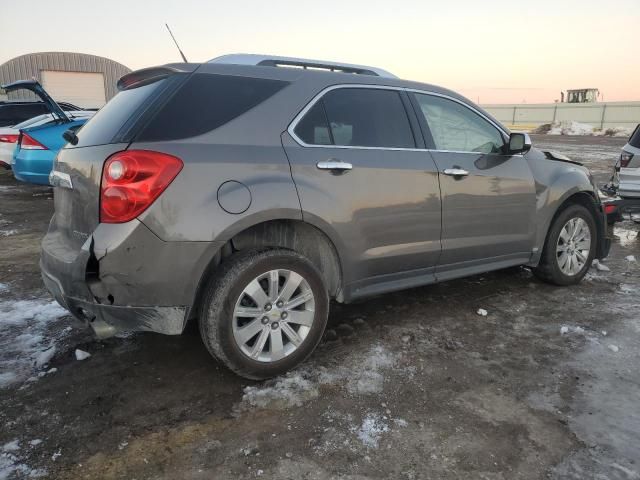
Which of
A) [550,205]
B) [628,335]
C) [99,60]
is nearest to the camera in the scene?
[628,335]

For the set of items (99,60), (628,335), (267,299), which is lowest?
(628,335)

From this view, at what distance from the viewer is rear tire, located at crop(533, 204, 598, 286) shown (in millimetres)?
4491

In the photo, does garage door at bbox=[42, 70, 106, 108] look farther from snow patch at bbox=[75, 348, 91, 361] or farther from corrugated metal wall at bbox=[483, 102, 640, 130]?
snow patch at bbox=[75, 348, 91, 361]

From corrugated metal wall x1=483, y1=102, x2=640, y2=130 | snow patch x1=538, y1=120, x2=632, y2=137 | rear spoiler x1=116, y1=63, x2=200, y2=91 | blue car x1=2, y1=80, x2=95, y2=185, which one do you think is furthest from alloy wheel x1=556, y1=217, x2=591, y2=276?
corrugated metal wall x1=483, y1=102, x2=640, y2=130

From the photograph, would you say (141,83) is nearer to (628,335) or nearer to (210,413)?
(210,413)

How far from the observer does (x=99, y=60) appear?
32.2 m

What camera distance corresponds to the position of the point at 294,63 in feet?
10.9

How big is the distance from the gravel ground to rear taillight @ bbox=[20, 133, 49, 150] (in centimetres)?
474

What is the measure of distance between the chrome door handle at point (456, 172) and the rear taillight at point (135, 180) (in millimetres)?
1950

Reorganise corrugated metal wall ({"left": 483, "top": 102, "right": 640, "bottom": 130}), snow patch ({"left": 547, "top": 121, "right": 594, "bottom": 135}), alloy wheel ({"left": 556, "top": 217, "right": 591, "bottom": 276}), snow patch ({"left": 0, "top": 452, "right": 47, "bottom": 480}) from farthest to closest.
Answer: corrugated metal wall ({"left": 483, "top": 102, "right": 640, "bottom": 130}) < snow patch ({"left": 547, "top": 121, "right": 594, "bottom": 135}) < alloy wheel ({"left": 556, "top": 217, "right": 591, "bottom": 276}) < snow patch ({"left": 0, "top": 452, "right": 47, "bottom": 480})

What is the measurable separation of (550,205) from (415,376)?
222 centimetres

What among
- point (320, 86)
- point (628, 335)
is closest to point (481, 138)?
point (320, 86)

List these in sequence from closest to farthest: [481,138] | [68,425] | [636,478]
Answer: [636,478]
[68,425]
[481,138]

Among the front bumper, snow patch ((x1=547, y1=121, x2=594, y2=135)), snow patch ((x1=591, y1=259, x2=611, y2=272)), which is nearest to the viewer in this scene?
snow patch ((x1=591, y1=259, x2=611, y2=272))
